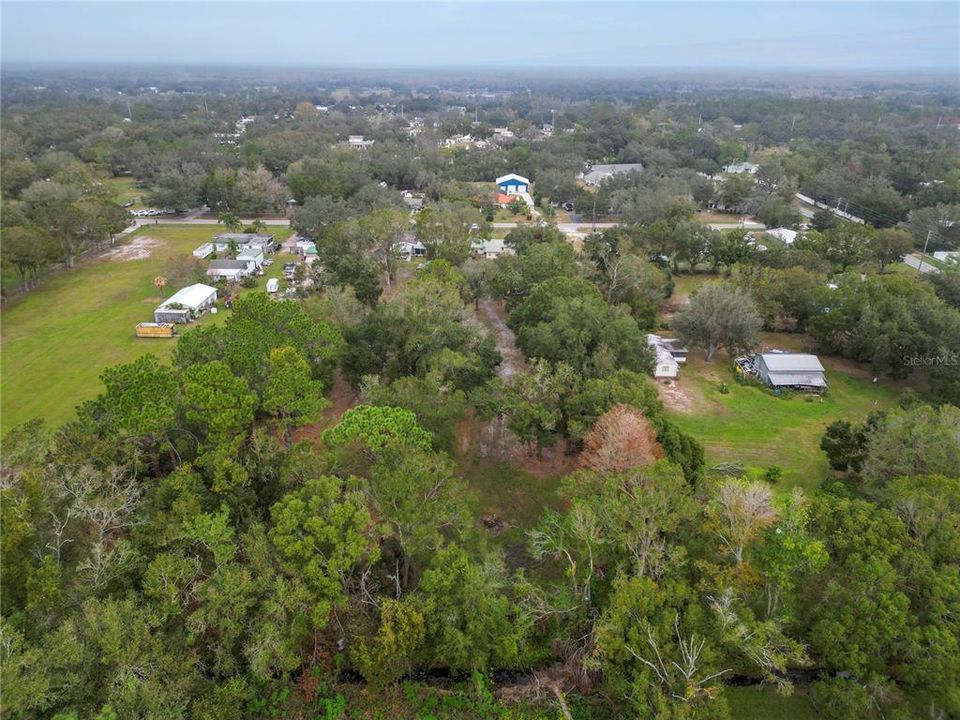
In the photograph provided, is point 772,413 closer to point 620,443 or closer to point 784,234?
point 620,443

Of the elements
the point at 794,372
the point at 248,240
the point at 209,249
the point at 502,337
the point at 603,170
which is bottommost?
the point at 502,337

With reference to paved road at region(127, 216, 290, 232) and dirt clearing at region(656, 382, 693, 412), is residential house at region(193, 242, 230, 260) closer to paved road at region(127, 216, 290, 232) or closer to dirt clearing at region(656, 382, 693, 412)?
paved road at region(127, 216, 290, 232)

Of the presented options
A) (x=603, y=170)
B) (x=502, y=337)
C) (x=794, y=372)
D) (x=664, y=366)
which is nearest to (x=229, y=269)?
(x=502, y=337)

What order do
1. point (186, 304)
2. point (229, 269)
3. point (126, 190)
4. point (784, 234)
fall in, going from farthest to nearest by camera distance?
point (126, 190) → point (784, 234) → point (229, 269) → point (186, 304)

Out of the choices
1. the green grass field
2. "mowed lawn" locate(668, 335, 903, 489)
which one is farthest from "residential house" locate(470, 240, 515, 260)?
the green grass field

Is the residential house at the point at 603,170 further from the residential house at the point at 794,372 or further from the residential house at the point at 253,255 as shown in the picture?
the residential house at the point at 794,372

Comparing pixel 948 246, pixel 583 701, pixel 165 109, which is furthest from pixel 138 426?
pixel 165 109
